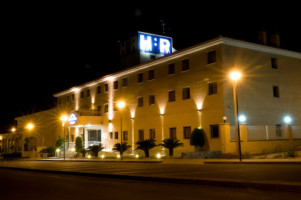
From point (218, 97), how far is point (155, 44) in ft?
74.6

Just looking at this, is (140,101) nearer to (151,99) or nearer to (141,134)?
(151,99)

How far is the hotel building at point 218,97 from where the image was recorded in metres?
29.7

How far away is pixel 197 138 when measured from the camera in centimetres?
3006

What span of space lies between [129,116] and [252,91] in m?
15.9

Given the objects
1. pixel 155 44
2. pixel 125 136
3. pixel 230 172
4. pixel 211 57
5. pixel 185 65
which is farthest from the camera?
pixel 155 44

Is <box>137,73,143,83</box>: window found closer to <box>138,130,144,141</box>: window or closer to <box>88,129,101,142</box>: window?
<box>138,130,144,141</box>: window

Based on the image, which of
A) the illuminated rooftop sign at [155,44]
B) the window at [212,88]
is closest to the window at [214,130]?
the window at [212,88]

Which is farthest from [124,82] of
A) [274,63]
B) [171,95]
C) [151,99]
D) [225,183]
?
[225,183]

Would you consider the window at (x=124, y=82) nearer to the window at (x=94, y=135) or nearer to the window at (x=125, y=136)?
the window at (x=125, y=136)

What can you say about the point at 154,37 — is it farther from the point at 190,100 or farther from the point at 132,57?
the point at 190,100

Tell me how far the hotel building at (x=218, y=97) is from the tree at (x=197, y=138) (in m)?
0.66

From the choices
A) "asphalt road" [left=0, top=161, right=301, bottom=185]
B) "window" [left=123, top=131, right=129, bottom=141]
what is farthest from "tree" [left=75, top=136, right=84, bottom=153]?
"asphalt road" [left=0, top=161, right=301, bottom=185]

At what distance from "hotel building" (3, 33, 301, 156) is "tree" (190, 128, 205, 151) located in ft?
2.18

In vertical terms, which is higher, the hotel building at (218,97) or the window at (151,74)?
the window at (151,74)
